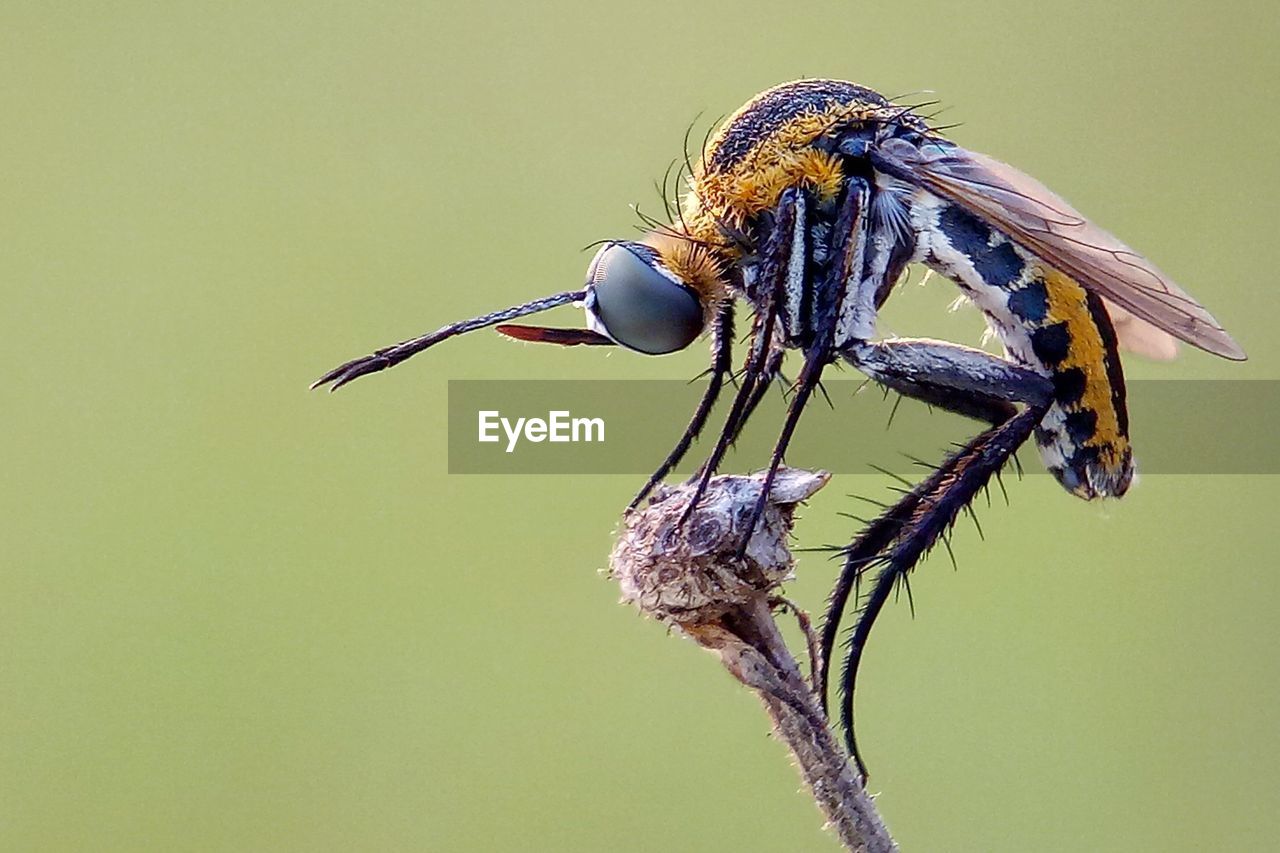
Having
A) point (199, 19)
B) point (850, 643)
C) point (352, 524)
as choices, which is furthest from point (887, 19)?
point (850, 643)

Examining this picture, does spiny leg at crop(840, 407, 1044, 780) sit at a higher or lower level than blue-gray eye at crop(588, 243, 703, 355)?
lower

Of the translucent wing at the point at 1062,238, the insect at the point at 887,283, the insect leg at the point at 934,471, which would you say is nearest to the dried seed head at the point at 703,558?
the insect leg at the point at 934,471

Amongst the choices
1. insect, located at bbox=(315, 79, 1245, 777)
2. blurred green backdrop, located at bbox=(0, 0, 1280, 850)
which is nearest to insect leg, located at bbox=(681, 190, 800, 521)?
insect, located at bbox=(315, 79, 1245, 777)

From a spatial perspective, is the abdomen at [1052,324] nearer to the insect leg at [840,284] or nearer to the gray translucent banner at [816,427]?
the insect leg at [840,284]

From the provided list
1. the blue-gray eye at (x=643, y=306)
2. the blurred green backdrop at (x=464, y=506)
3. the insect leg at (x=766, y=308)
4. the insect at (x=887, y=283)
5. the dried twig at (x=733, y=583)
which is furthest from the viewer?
the blurred green backdrop at (x=464, y=506)

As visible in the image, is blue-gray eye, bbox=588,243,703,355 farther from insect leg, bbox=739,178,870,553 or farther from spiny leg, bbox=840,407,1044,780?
spiny leg, bbox=840,407,1044,780

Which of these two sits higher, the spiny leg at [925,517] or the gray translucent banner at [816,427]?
the gray translucent banner at [816,427]

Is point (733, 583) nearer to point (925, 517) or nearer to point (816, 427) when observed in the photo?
point (925, 517)
